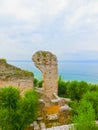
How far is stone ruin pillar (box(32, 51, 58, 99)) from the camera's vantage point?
31031 mm

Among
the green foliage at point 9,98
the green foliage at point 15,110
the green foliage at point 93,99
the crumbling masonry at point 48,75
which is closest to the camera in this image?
the green foliage at point 15,110

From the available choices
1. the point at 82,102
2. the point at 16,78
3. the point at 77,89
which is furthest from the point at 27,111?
the point at 77,89

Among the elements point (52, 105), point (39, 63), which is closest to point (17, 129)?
point (52, 105)

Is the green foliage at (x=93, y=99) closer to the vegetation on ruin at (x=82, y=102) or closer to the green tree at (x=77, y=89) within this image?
the vegetation on ruin at (x=82, y=102)

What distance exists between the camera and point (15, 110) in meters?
22.1

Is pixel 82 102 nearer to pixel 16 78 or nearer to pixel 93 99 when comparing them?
pixel 93 99

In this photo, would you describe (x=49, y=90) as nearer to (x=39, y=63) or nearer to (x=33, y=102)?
(x=39, y=63)

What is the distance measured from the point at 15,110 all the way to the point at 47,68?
965 cm

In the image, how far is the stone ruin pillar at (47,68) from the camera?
102 ft

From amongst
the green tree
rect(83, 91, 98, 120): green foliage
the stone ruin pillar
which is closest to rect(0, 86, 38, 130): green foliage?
rect(83, 91, 98, 120): green foliage

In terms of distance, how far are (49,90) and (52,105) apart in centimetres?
217

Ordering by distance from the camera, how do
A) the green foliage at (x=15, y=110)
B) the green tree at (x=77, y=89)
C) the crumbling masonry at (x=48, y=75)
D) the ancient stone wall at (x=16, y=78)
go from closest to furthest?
the green foliage at (x=15, y=110) < the ancient stone wall at (x=16, y=78) < the crumbling masonry at (x=48, y=75) < the green tree at (x=77, y=89)

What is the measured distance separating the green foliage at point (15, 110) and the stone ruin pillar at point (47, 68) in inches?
286

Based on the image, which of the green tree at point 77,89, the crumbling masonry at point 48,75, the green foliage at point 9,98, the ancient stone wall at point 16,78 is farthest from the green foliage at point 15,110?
the green tree at point 77,89
